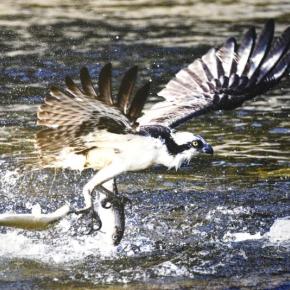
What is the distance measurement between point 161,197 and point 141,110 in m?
2.95

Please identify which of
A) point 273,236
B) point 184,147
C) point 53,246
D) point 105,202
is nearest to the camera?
point 184,147

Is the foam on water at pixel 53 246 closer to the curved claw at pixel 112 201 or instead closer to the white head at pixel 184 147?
the curved claw at pixel 112 201

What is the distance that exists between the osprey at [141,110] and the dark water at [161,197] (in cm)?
65

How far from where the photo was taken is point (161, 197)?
937cm

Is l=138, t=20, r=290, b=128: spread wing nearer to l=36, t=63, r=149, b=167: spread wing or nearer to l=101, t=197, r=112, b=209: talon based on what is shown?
l=101, t=197, r=112, b=209: talon

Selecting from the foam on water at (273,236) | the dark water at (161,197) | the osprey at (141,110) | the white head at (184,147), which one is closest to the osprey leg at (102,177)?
the osprey at (141,110)

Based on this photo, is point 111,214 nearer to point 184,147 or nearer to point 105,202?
point 105,202

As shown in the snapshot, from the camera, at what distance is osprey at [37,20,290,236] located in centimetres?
648

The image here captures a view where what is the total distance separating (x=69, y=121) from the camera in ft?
22.6

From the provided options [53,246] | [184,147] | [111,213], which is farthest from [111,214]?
[184,147]

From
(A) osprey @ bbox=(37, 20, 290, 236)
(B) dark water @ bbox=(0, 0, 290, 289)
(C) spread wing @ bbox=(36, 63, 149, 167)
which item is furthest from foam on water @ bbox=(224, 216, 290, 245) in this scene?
(C) spread wing @ bbox=(36, 63, 149, 167)

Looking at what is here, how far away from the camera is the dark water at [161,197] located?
7.59 meters

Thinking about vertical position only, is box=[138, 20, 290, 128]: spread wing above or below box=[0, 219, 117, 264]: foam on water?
above

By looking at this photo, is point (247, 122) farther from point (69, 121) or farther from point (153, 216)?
point (69, 121)
